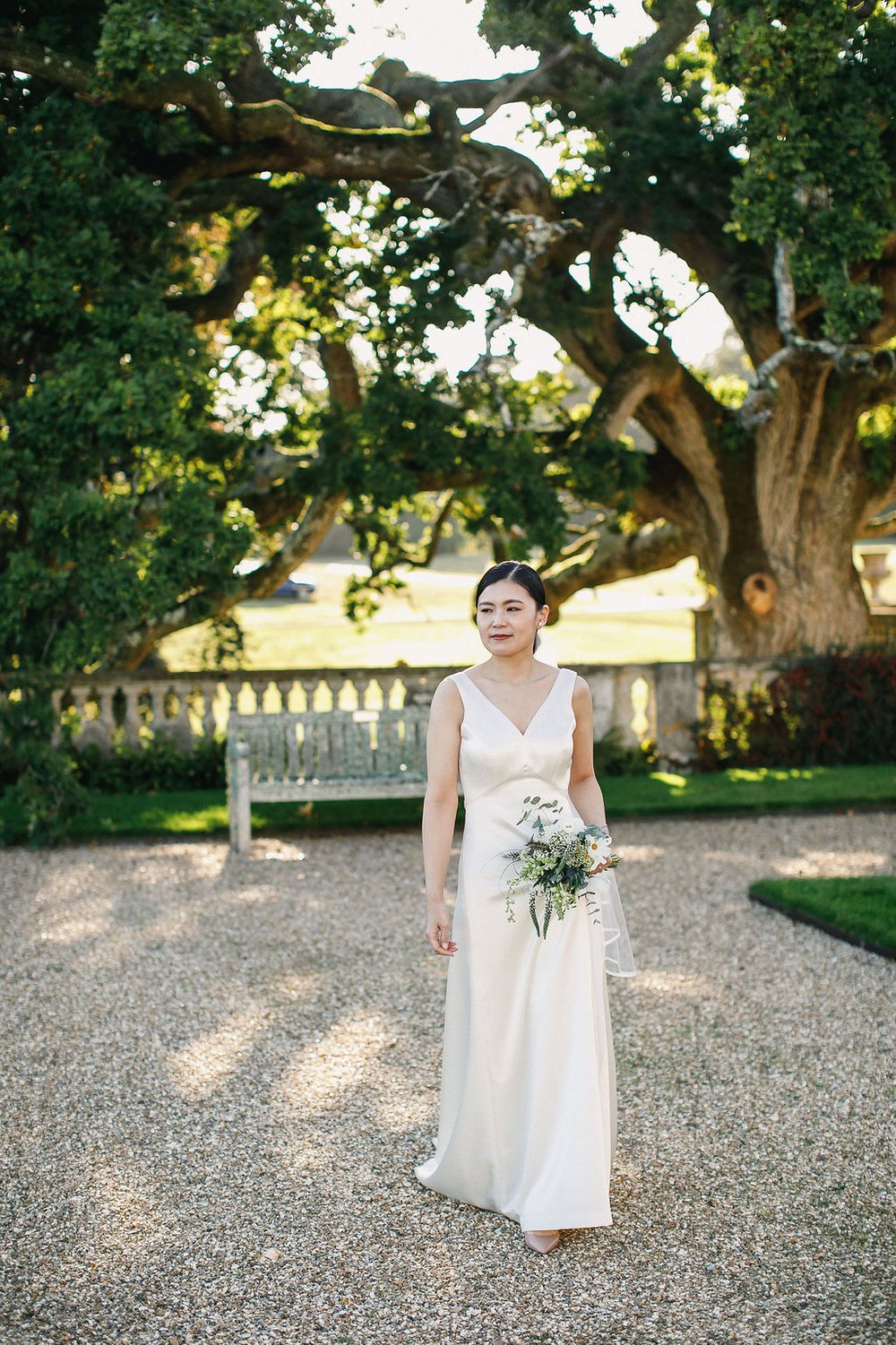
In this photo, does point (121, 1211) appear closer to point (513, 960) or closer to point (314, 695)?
point (513, 960)

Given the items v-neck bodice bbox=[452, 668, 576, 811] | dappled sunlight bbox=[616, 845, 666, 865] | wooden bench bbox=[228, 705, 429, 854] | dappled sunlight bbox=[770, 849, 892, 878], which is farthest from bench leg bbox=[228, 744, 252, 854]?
v-neck bodice bbox=[452, 668, 576, 811]

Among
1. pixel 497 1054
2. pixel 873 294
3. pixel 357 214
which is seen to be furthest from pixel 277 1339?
pixel 357 214

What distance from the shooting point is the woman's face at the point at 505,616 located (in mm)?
3873

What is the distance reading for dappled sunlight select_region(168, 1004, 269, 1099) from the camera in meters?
4.99

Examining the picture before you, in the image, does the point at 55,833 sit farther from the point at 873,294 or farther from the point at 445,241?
the point at 873,294

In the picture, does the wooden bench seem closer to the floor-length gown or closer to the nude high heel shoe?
the floor-length gown

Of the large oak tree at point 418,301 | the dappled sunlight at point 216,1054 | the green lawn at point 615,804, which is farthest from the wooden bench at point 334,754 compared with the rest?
the dappled sunlight at point 216,1054

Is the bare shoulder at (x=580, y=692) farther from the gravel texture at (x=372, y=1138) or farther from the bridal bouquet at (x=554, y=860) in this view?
the gravel texture at (x=372, y=1138)

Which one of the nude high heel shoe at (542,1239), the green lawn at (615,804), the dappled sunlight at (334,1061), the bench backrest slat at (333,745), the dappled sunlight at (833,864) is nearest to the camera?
the nude high heel shoe at (542,1239)

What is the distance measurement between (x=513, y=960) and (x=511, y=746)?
66cm

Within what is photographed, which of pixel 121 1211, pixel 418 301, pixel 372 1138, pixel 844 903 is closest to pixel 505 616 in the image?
pixel 372 1138

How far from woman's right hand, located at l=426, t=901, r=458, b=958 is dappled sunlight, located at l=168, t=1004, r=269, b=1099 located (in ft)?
4.86

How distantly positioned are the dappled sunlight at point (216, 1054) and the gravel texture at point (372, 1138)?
0.05 ft

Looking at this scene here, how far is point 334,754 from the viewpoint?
30.9 feet
